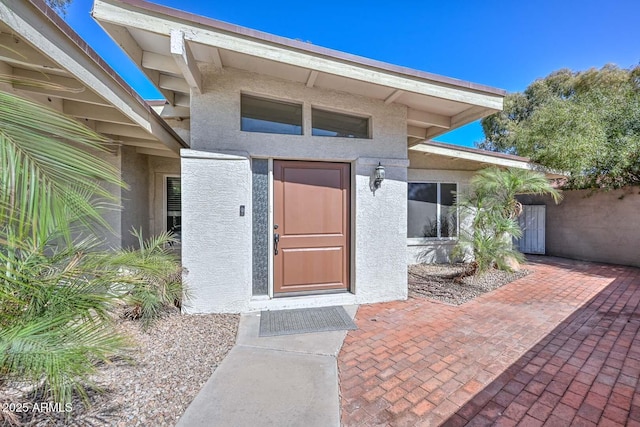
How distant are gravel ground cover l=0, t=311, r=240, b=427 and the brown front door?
1429 millimetres

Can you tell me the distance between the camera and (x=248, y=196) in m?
4.75

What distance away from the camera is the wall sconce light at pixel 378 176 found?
507 cm

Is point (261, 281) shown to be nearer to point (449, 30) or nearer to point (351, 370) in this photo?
point (351, 370)

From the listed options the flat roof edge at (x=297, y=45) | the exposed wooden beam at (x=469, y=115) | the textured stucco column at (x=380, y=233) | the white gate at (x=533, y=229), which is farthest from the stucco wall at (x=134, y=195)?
the white gate at (x=533, y=229)

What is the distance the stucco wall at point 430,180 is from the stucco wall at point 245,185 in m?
3.62

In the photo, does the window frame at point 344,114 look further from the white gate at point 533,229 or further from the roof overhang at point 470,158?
the white gate at point 533,229

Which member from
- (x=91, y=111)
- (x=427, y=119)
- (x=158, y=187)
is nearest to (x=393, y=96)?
(x=427, y=119)

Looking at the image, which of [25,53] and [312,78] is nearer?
[25,53]

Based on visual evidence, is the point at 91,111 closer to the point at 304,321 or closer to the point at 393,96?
the point at 304,321

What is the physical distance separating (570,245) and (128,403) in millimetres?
13469

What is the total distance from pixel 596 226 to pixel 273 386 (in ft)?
39.6

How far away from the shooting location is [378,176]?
5.11 m

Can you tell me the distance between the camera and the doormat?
4188 millimetres

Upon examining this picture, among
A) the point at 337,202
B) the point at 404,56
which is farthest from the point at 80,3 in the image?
the point at 404,56
